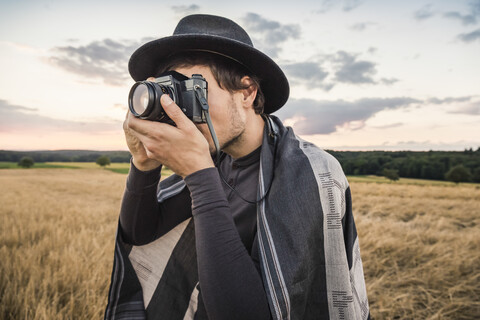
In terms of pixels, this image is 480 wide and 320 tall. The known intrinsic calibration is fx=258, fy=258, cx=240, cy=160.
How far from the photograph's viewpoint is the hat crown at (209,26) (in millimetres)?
1654

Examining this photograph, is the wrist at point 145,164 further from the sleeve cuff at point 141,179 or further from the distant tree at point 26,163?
the distant tree at point 26,163

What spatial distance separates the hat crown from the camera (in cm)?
165

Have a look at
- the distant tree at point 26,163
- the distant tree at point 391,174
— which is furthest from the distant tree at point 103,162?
the distant tree at point 391,174

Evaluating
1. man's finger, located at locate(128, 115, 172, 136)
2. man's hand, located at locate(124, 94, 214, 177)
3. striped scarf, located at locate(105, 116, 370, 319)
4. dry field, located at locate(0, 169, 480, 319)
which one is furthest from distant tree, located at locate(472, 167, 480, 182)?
man's finger, located at locate(128, 115, 172, 136)

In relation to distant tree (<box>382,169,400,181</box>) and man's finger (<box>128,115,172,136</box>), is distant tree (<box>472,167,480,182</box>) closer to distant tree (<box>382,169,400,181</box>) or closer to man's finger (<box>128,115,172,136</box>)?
distant tree (<box>382,169,400,181</box>)

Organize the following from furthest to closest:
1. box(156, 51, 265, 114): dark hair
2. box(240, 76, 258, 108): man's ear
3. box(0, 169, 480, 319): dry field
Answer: box(0, 169, 480, 319): dry field
box(240, 76, 258, 108): man's ear
box(156, 51, 265, 114): dark hair

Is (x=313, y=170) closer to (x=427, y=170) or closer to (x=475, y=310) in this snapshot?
(x=475, y=310)

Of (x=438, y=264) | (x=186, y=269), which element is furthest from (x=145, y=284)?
(x=438, y=264)

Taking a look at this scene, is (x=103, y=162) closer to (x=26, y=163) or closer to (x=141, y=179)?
(x=26, y=163)

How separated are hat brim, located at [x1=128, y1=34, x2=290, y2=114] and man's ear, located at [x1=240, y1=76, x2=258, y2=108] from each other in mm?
145

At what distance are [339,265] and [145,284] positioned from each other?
53.5 inches

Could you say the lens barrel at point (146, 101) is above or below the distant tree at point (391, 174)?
above

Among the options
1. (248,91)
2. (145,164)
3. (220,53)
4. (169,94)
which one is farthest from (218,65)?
(145,164)

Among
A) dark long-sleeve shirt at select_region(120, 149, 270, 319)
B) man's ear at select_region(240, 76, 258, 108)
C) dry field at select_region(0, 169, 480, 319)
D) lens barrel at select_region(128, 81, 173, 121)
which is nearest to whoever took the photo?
dark long-sleeve shirt at select_region(120, 149, 270, 319)
